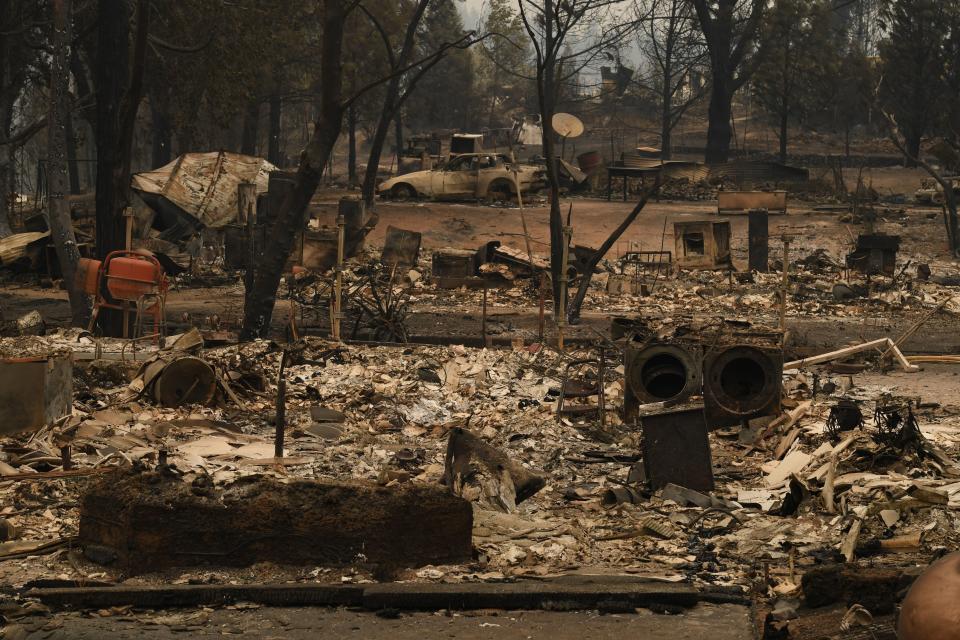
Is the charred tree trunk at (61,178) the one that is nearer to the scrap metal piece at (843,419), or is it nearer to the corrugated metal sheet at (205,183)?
the scrap metal piece at (843,419)

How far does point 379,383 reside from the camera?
13.8 meters

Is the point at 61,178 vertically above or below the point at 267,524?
above

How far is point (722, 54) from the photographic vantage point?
47.7 m

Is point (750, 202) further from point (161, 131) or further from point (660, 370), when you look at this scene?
point (660, 370)

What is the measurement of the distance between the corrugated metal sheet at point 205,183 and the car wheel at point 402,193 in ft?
14.8

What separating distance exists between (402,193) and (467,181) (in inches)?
74.5

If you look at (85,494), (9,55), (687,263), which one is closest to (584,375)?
(85,494)

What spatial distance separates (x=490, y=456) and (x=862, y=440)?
3.14 meters

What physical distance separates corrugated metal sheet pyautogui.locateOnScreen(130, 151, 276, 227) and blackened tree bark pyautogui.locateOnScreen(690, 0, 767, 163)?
2210cm

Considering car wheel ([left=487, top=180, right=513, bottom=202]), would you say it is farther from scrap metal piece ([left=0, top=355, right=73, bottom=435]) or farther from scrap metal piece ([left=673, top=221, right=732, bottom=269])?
scrap metal piece ([left=0, top=355, right=73, bottom=435])

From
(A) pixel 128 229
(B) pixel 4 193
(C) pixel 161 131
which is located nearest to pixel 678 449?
(A) pixel 128 229

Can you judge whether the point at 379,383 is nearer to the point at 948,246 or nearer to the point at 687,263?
the point at 687,263

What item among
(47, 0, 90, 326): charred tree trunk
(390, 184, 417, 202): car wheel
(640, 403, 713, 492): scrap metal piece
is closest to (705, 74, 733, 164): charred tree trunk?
(390, 184, 417, 202): car wheel

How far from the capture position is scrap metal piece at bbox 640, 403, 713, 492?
33.3 feet
